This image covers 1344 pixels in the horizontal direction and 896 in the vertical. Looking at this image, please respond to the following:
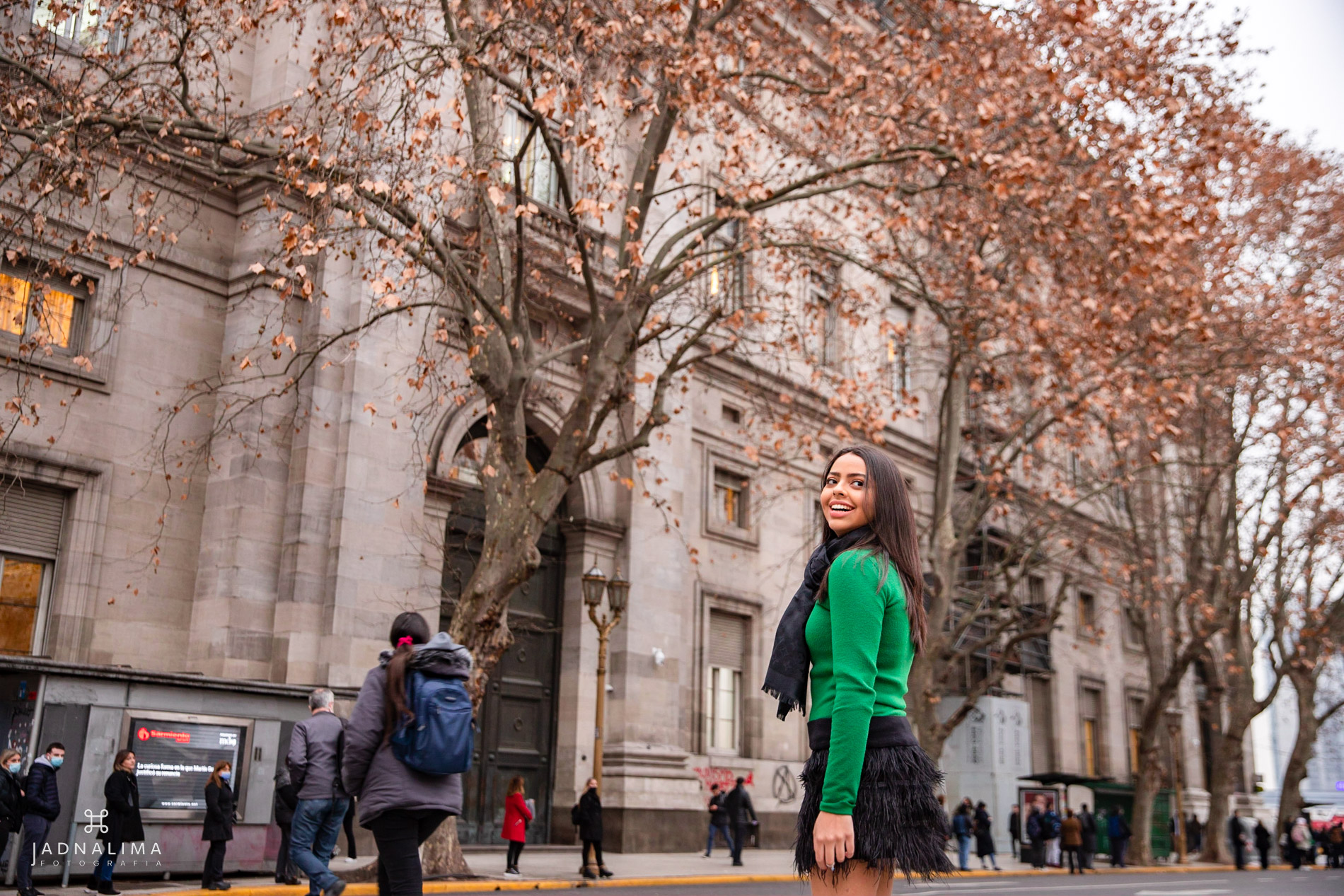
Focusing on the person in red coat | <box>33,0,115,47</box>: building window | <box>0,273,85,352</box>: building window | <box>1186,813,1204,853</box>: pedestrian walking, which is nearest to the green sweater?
the person in red coat

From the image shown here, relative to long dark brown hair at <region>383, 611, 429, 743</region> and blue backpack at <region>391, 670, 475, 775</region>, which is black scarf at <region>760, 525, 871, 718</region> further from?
long dark brown hair at <region>383, 611, 429, 743</region>

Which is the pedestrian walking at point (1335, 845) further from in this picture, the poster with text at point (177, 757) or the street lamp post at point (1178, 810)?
the poster with text at point (177, 757)

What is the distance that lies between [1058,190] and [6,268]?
1382cm

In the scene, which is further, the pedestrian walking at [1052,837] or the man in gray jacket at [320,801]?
the pedestrian walking at [1052,837]

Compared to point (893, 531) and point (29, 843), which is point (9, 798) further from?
point (893, 531)

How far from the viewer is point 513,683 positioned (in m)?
21.2

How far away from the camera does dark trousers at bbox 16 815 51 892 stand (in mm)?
11430

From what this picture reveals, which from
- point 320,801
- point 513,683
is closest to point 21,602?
point 513,683

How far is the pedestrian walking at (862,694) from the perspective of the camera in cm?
346

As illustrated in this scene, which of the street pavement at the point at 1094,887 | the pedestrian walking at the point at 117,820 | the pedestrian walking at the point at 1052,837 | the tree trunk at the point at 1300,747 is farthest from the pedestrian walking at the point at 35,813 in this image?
the tree trunk at the point at 1300,747

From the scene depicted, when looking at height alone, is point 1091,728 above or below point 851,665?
above

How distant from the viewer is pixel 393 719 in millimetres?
5094

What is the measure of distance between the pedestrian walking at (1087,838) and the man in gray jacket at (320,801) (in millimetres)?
21979

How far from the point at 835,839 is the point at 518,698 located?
1832 centimetres
